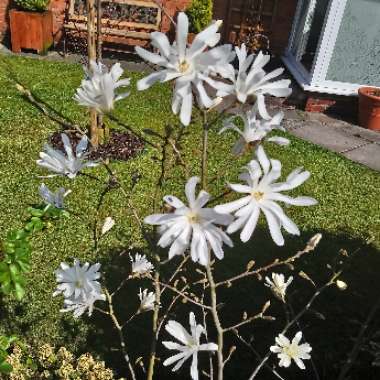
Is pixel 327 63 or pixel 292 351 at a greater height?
pixel 292 351

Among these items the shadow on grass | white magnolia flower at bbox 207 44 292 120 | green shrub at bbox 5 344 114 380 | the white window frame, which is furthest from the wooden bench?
white magnolia flower at bbox 207 44 292 120

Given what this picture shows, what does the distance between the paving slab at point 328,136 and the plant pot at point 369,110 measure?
372mm

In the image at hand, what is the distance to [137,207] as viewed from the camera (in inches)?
170

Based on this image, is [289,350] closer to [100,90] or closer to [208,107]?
[208,107]

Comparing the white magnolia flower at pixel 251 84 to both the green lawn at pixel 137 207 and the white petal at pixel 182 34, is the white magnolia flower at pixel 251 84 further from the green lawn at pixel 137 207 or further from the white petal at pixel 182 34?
the green lawn at pixel 137 207

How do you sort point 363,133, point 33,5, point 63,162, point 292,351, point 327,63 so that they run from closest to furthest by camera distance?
point 63,162, point 292,351, point 363,133, point 327,63, point 33,5

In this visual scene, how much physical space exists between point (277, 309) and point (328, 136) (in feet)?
11.2

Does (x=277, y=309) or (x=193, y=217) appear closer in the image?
(x=193, y=217)

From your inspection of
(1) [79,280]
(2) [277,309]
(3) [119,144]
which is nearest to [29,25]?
(3) [119,144]

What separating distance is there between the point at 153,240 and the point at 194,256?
2.10 ft

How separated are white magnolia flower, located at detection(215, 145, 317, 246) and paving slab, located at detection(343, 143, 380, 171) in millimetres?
4719

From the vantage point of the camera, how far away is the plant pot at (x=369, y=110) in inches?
254

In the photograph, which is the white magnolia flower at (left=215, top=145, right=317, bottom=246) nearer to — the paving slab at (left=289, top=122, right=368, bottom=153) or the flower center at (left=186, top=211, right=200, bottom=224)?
the flower center at (left=186, top=211, right=200, bottom=224)

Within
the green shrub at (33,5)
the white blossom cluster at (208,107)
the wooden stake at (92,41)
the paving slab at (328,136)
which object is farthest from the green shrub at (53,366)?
the green shrub at (33,5)
